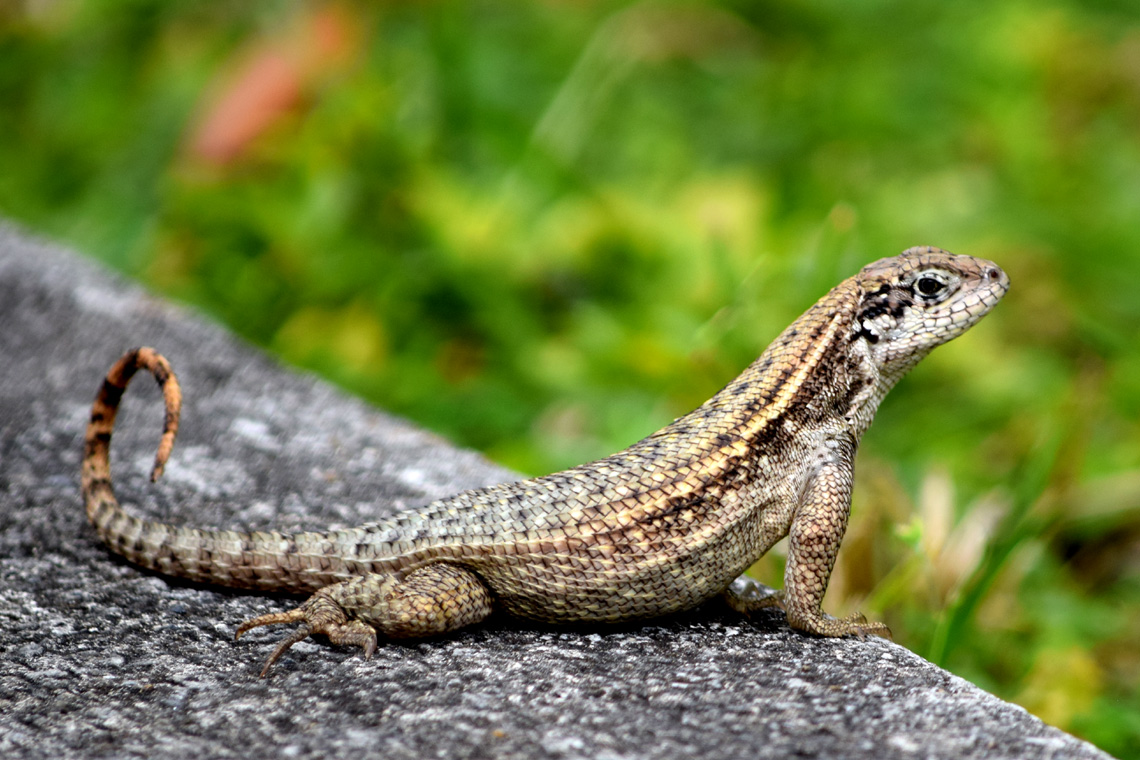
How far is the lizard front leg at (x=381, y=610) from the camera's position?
2.57 m

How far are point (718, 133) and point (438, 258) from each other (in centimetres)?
258

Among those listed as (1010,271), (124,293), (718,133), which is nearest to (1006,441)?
(1010,271)

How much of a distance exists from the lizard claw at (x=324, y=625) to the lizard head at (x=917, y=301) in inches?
58.7

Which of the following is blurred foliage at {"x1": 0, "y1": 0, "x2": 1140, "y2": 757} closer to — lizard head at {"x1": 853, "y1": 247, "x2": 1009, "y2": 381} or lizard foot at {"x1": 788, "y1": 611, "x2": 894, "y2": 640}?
lizard foot at {"x1": 788, "y1": 611, "x2": 894, "y2": 640}

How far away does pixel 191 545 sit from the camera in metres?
2.81

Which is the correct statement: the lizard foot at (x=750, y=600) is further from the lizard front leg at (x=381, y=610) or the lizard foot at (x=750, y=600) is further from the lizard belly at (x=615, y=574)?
the lizard front leg at (x=381, y=610)

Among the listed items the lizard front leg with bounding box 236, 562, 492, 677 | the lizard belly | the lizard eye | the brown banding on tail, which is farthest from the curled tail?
the lizard eye

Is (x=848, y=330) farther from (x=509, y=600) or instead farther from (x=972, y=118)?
(x=972, y=118)

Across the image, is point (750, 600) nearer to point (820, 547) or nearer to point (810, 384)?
point (820, 547)

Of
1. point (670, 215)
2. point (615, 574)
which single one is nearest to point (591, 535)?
point (615, 574)

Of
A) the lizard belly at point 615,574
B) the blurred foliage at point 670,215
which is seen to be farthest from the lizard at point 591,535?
the blurred foliage at point 670,215

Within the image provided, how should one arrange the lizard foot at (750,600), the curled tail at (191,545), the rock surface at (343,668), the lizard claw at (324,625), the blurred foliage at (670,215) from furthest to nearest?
1. the blurred foliage at (670,215)
2. the lizard foot at (750,600)
3. the curled tail at (191,545)
4. the lizard claw at (324,625)
5. the rock surface at (343,668)

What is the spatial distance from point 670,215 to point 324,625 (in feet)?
11.1

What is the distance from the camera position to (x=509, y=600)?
8.93 feet
